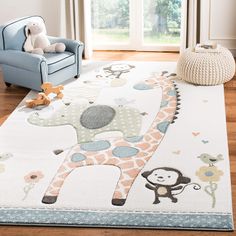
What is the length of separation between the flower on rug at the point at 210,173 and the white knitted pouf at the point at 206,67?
1.50m

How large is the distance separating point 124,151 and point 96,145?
246 millimetres

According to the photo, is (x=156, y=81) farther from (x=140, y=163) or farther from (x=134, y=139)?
(x=140, y=163)

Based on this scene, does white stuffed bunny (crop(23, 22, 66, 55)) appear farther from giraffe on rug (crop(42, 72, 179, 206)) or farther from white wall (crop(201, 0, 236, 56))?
white wall (crop(201, 0, 236, 56))

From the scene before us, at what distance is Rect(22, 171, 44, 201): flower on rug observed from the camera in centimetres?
357

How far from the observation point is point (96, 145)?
164 inches

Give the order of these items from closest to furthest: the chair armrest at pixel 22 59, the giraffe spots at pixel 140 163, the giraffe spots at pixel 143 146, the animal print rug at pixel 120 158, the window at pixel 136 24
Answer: the animal print rug at pixel 120 158
the giraffe spots at pixel 140 163
the giraffe spots at pixel 143 146
the chair armrest at pixel 22 59
the window at pixel 136 24

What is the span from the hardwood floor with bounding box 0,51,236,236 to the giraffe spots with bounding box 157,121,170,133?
501 mm

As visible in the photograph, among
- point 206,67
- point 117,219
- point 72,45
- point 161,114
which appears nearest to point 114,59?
point 72,45

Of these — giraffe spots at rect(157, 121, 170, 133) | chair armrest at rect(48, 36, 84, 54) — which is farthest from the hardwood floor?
chair armrest at rect(48, 36, 84, 54)

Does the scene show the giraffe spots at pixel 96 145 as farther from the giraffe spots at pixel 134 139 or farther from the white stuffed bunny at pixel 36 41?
the white stuffed bunny at pixel 36 41

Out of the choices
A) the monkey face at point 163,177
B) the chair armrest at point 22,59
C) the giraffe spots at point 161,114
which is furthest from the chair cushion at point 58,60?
the monkey face at point 163,177

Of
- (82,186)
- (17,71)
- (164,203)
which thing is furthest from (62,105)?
(164,203)

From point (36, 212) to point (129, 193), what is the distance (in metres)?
0.60

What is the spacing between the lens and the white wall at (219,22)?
6.13m
